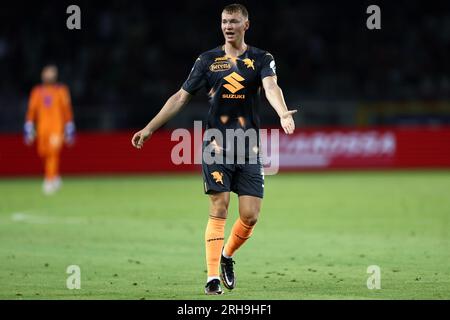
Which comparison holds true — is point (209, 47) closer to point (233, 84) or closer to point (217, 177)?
point (233, 84)

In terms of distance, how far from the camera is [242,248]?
1173 cm

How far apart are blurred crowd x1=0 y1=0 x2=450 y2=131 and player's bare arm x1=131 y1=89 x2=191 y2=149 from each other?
18.6m

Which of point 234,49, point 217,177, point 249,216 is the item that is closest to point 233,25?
point 234,49

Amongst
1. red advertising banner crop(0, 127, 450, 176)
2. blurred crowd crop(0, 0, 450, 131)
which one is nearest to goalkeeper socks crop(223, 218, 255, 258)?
red advertising banner crop(0, 127, 450, 176)

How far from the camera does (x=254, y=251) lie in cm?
1148

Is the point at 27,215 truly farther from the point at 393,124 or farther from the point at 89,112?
the point at 393,124

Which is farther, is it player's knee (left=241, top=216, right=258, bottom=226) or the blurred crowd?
the blurred crowd

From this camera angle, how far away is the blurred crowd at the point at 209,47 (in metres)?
28.3

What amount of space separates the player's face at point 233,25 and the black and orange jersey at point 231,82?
0.21m

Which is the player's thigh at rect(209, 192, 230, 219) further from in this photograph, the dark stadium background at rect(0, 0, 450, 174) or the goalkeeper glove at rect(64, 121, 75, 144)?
the dark stadium background at rect(0, 0, 450, 174)

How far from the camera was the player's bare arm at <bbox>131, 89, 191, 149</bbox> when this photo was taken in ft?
27.3

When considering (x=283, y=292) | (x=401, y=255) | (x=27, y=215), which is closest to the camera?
(x=283, y=292)

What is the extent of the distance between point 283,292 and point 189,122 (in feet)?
59.0

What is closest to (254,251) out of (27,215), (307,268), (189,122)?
(307,268)
